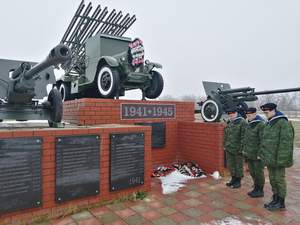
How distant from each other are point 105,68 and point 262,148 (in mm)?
3779

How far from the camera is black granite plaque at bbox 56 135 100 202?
3314 mm

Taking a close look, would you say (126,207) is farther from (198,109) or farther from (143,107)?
(198,109)

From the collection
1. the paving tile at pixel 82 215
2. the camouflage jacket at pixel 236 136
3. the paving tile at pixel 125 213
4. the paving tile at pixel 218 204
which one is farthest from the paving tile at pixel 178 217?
the camouflage jacket at pixel 236 136

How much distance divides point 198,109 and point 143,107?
86.0 inches

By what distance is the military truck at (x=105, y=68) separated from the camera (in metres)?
5.83

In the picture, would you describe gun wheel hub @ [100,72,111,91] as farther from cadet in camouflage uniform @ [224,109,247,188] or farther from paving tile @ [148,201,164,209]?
paving tile @ [148,201,164,209]

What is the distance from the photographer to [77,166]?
345cm

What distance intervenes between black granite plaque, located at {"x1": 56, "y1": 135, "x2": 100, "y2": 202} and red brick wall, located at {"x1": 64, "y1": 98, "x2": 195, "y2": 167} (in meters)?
1.18

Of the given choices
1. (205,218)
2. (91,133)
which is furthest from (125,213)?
(91,133)

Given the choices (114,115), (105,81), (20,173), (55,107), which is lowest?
(20,173)

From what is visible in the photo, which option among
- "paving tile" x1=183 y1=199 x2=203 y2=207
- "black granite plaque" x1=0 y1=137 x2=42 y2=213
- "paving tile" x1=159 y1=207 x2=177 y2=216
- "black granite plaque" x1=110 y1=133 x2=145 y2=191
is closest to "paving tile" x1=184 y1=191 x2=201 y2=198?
"paving tile" x1=183 y1=199 x2=203 y2=207

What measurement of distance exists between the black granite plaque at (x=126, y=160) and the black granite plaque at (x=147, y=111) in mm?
1250

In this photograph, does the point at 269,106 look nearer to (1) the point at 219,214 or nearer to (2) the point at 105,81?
(1) the point at 219,214

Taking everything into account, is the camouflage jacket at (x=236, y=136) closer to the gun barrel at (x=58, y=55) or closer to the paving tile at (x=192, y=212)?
the paving tile at (x=192, y=212)
